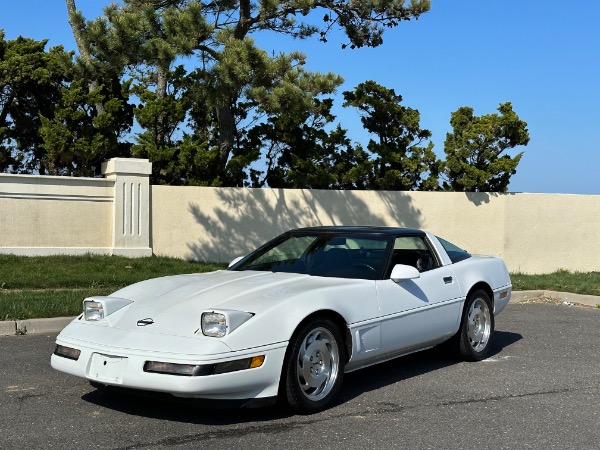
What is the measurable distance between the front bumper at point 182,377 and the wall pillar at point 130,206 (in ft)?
33.1

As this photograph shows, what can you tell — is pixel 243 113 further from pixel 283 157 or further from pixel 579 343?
pixel 579 343

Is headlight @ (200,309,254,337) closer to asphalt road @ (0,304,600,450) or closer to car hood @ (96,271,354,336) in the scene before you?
car hood @ (96,271,354,336)

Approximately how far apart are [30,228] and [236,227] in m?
4.28

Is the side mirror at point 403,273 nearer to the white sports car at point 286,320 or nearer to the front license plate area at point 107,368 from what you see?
the white sports car at point 286,320

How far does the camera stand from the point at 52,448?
456 cm

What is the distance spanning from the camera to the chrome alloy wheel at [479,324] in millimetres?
7297

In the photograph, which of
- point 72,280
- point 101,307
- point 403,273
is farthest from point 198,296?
point 72,280

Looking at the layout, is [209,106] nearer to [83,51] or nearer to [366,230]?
[83,51]

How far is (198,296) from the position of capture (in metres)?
5.55

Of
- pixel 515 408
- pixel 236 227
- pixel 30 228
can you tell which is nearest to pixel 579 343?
pixel 515 408

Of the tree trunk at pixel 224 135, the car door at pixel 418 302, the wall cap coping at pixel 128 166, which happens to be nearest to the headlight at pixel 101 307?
the car door at pixel 418 302

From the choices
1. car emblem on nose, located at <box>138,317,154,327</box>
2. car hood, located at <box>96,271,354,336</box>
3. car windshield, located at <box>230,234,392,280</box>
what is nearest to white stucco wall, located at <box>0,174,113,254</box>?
car windshield, located at <box>230,234,392,280</box>

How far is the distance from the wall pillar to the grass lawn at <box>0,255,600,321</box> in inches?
20.2

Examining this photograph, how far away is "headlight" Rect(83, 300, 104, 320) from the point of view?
18.2 feet
